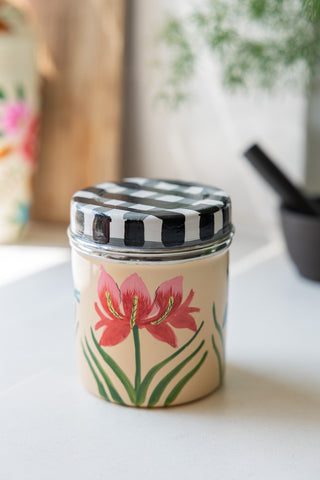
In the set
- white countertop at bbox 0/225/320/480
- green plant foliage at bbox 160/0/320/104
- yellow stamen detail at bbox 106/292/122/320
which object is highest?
green plant foliage at bbox 160/0/320/104

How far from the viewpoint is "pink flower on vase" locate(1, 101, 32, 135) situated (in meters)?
1.06

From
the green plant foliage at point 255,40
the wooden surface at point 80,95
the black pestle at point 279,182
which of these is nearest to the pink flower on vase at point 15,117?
the wooden surface at point 80,95

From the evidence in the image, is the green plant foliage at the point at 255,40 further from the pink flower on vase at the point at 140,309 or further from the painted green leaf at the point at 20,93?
the pink flower on vase at the point at 140,309

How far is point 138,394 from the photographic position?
594 millimetres

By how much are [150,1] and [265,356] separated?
686mm

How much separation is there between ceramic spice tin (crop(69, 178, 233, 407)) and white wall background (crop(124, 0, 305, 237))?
528 millimetres

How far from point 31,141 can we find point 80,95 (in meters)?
0.13

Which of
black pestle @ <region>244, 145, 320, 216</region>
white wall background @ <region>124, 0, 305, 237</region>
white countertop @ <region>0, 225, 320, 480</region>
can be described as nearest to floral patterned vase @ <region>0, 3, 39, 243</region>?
white wall background @ <region>124, 0, 305, 237</region>

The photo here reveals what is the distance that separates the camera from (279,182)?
877 millimetres

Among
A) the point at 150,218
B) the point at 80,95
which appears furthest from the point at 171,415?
the point at 80,95

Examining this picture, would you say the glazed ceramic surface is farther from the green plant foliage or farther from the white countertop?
the green plant foliage

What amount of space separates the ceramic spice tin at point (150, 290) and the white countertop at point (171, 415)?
0.03 metres

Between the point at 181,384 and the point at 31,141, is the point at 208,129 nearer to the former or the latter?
the point at 31,141

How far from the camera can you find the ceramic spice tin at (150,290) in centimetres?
55
